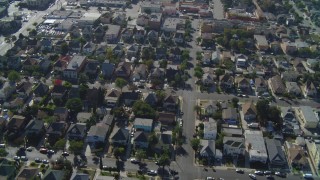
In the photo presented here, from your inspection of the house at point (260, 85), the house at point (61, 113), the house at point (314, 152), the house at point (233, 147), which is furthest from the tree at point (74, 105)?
the house at point (314, 152)

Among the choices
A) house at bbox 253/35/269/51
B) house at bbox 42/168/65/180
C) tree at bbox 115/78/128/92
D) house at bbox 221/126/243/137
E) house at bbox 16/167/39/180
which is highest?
tree at bbox 115/78/128/92

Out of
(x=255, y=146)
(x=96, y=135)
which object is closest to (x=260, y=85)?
(x=255, y=146)

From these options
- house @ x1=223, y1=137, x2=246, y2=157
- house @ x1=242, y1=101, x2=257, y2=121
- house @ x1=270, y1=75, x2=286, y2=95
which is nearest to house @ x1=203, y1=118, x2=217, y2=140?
house @ x1=223, y1=137, x2=246, y2=157

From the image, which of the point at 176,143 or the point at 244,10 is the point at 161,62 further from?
the point at 244,10

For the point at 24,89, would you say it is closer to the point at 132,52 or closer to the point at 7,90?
the point at 7,90

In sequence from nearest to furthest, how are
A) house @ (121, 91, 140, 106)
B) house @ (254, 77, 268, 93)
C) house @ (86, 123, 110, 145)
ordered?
house @ (86, 123, 110, 145)
house @ (121, 91, 140, 106)
house @ (254, 77, 268, 93)

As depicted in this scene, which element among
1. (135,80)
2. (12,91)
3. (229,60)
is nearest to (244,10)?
(229,60)

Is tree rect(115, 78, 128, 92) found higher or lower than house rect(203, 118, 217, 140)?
higher

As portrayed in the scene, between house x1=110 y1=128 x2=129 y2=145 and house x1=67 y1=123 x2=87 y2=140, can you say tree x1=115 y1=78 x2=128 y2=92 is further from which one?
house x1=110 y1=128 x2=129 y2=145
